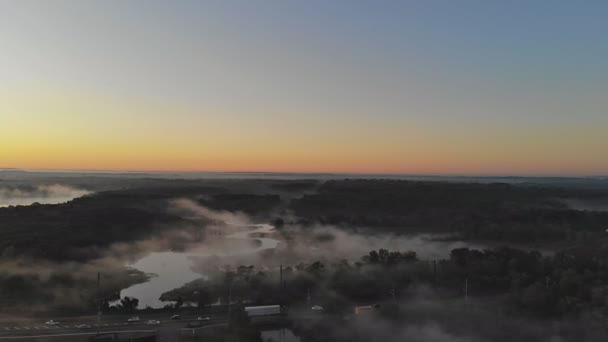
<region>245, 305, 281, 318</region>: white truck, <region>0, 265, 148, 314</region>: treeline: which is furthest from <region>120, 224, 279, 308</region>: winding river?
<region>245, 305, 281, 318</region>: white truck

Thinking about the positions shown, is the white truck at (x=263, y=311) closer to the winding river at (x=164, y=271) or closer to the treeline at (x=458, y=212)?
the winding river at (x=164, y=271)

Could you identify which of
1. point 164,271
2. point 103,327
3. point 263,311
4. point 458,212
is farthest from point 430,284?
point 458,212

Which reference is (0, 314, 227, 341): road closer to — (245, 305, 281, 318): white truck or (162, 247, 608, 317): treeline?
(245, 305, 281, 318): white truck

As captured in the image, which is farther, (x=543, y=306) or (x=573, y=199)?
(x=573, y=199)

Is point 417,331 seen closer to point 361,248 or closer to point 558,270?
point 558,270

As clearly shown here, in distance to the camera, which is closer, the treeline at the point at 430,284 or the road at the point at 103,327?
the road at the point at 103,327

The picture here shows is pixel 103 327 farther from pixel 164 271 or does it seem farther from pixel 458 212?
pixel 458 212

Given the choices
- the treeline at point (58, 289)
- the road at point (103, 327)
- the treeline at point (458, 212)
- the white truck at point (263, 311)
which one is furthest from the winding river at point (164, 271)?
the treeline at point (458, 212)

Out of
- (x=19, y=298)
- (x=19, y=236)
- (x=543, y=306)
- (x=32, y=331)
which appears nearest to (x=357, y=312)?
(x=543, y=306)
